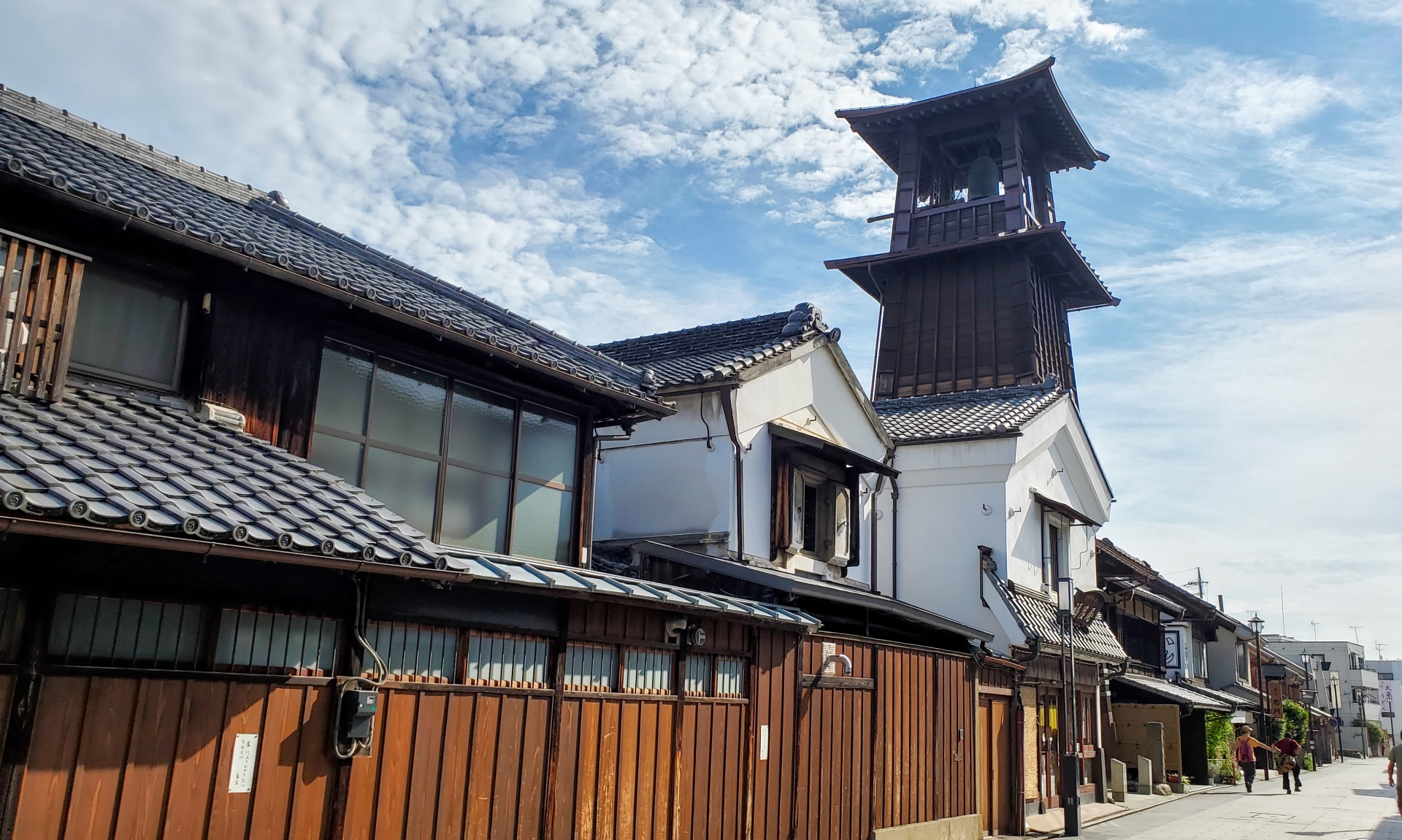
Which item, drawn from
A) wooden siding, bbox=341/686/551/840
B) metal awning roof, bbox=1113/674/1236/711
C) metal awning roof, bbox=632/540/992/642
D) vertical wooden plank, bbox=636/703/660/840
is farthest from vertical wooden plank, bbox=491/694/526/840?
metal awning roof, bbox=1113/674/1236/711

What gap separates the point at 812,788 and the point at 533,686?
5832 millimetres

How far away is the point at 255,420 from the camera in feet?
32.8

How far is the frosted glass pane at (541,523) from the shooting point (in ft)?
42.2

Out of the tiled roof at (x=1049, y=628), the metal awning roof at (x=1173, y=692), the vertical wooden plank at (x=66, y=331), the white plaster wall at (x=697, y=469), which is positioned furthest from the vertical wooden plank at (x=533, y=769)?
the metal awning roof at (x=1173, y=692)

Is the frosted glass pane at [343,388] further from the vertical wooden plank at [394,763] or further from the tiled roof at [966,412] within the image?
the tiled roof at [966,412]

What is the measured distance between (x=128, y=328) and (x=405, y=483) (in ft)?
10.8

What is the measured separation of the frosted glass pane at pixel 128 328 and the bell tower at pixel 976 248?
25110 mm

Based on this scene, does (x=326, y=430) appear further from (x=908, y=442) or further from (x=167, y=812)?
(x=908, y=442)

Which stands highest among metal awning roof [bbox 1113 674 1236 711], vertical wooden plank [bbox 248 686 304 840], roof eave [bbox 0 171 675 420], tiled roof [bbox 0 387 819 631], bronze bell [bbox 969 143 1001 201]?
bronze bell [bbox 969 143 1001 201]

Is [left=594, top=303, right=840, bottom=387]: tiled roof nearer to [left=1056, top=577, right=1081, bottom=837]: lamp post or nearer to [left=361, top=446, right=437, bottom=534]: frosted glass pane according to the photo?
→ [left=361, top=446, right=437, bottom=534]: frosted glass pane

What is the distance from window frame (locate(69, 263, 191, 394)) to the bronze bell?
91.3 ft

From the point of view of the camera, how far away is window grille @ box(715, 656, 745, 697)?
13.2m

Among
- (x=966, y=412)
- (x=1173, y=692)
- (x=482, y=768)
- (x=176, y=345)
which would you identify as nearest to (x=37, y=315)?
(x=176, y=345)

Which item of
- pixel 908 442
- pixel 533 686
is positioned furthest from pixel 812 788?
pixel 908 442
